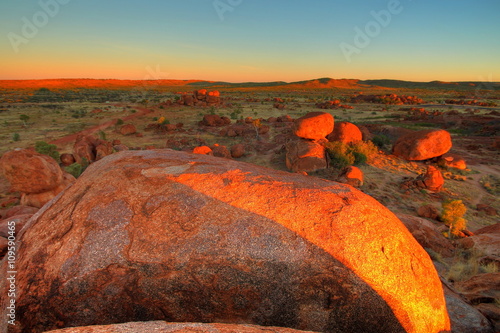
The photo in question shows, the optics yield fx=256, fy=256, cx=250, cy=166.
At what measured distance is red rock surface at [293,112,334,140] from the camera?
1535 cm

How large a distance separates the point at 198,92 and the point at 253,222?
144ft

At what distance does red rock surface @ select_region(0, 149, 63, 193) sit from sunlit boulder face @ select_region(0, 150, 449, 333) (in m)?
7.52

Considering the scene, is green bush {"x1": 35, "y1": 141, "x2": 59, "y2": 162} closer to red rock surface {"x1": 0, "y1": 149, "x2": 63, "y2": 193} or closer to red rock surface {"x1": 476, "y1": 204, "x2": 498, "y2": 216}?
red rock surface {"x1": 0, "y1": 149, "x2": 63, "y2": 193}

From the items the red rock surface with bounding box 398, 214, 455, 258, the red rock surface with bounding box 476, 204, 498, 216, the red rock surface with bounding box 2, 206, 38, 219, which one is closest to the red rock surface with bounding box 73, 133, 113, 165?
the red rock surface with bounding box 2, 206, 38, 219

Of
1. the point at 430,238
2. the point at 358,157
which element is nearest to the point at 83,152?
the point at 358,157

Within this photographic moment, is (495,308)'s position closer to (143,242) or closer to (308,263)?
(308,263)

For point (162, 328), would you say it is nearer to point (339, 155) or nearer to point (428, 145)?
point (339, 155)

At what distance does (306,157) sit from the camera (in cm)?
1376

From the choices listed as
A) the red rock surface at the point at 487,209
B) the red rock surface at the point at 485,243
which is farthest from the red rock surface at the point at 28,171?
the red rock surface at the point at 487,209

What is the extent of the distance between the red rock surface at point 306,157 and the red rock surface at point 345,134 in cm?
258

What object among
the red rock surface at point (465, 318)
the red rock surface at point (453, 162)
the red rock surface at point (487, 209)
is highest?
the red rock surface at point (465, 318)

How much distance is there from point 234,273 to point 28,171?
973 centimetres

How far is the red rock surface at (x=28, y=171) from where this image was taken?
876 cm

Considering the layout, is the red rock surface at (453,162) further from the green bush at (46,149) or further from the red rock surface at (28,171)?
the green bush at (46,149)
